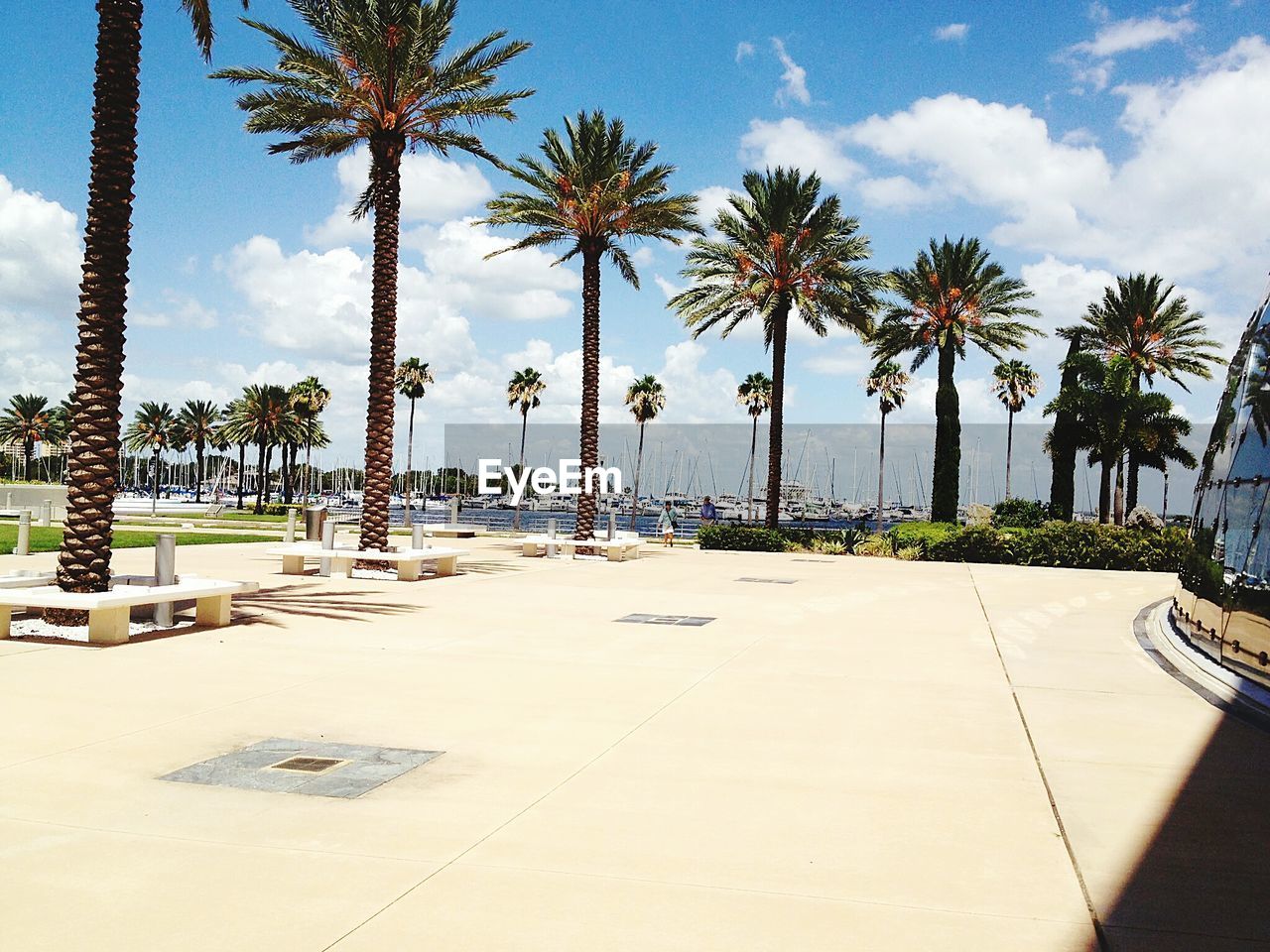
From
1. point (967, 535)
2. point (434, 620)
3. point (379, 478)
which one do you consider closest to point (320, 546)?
point (379, 478)

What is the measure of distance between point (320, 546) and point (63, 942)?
1667cm

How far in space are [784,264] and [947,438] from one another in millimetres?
11159

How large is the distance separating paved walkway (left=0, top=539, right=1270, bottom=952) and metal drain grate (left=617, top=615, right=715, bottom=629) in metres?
1.82

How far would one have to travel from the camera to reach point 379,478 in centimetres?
2056

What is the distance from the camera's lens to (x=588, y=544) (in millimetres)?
27125

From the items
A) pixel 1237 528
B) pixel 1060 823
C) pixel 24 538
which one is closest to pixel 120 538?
pixel 24 538

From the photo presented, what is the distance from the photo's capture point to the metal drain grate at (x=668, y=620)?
13695 mm

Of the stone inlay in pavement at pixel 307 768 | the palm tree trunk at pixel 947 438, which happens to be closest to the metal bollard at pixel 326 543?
the stone inlay in pavement at pixel 307 768

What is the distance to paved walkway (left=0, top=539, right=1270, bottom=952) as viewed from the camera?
4.10 m

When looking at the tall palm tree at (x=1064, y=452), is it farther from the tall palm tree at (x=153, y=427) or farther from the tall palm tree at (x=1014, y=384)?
the tall palm tree at (x=153, y=427)

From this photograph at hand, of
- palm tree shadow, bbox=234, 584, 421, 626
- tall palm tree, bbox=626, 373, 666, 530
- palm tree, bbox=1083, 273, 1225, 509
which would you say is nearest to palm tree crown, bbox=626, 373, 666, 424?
tall palm tree, bbox=626, 373, 666, 530

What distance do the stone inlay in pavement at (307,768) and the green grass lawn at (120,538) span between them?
20247 millimetres

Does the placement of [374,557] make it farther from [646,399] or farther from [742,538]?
[646,399]

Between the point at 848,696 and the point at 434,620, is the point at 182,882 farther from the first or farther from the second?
the point at 434,620
